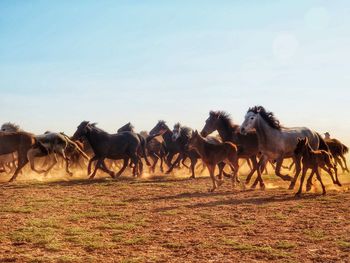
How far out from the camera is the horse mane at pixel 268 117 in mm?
14764

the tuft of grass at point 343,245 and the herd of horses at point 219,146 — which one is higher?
the herd of horses at point 219,146

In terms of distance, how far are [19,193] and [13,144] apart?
14.6 feet

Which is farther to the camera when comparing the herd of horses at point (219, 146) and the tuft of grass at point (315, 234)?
the herd of horses at point (219, 146)

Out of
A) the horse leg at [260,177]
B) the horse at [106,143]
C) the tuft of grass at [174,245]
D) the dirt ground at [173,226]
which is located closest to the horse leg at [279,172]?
the horse leg at [260,177]

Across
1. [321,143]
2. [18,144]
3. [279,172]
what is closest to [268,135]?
[279,172]

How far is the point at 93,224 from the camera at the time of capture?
855cm

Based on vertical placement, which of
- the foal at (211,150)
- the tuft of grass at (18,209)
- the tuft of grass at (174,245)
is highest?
the foal at (211,150)

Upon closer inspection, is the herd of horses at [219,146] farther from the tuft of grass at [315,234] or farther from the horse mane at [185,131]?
the tuft of grass at [315,234]

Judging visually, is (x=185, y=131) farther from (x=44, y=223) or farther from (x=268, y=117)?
(x=44, y=223)

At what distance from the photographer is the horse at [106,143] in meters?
18.5

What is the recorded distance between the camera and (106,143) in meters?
18.6

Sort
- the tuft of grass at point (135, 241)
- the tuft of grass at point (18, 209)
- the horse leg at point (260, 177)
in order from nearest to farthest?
the tuft of grass at point (135, 241) → the tuft of grass at point (18, 209) → the horse leg at point (260, 177)

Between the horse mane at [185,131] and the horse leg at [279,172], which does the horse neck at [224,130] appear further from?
the horse mane at [185,131]

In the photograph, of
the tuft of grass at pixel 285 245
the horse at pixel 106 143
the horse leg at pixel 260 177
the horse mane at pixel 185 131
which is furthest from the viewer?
the horse mane at pixel 185 131
